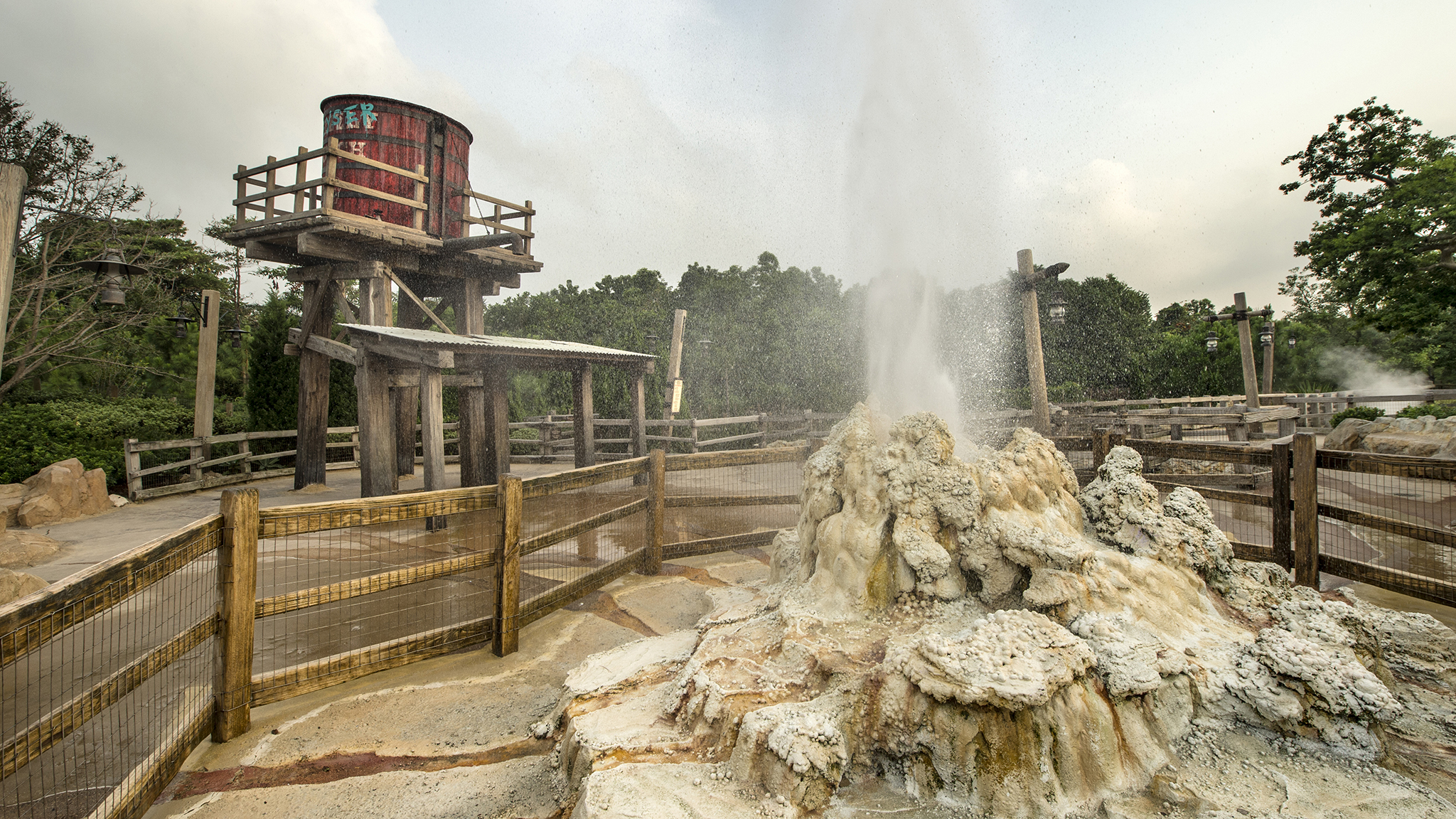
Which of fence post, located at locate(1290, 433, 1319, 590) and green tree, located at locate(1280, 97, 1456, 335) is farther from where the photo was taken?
green tree, located at locate(1280, 97, 1456, 335)

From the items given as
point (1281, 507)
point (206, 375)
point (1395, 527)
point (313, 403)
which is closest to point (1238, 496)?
point (1281, 507)

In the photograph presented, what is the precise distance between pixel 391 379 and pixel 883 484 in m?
9.82

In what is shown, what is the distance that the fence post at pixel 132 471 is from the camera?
33.8ft

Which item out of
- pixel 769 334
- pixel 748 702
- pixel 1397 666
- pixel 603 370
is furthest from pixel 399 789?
pixel 769 334

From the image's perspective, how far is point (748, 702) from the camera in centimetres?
284

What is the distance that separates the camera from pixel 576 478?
5.30m

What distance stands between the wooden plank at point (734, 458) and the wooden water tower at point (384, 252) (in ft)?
11.0

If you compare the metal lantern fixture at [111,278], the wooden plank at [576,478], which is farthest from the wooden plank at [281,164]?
the wooden plank at [576,478]

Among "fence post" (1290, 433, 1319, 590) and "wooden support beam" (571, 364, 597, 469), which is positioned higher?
"wooden support beam" (571, 364, 597, 469)

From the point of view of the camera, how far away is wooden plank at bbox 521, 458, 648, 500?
15.7 feet

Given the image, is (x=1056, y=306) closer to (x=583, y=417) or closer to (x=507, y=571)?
(x=583, y=417)

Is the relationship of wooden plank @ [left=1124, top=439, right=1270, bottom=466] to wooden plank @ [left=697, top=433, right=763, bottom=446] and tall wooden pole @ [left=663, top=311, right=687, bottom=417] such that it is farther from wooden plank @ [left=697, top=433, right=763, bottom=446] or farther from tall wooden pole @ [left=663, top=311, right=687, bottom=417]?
tall wooden pole @ [left=663, top=311, right=687, bottom=417]

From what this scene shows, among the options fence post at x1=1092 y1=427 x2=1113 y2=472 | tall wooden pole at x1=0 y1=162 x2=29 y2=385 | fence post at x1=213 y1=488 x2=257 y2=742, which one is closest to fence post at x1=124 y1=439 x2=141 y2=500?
tall wooden pole at x1=0 y1=162 x2=29 y2=385

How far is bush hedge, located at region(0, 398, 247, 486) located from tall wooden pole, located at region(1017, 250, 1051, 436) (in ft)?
51.2
